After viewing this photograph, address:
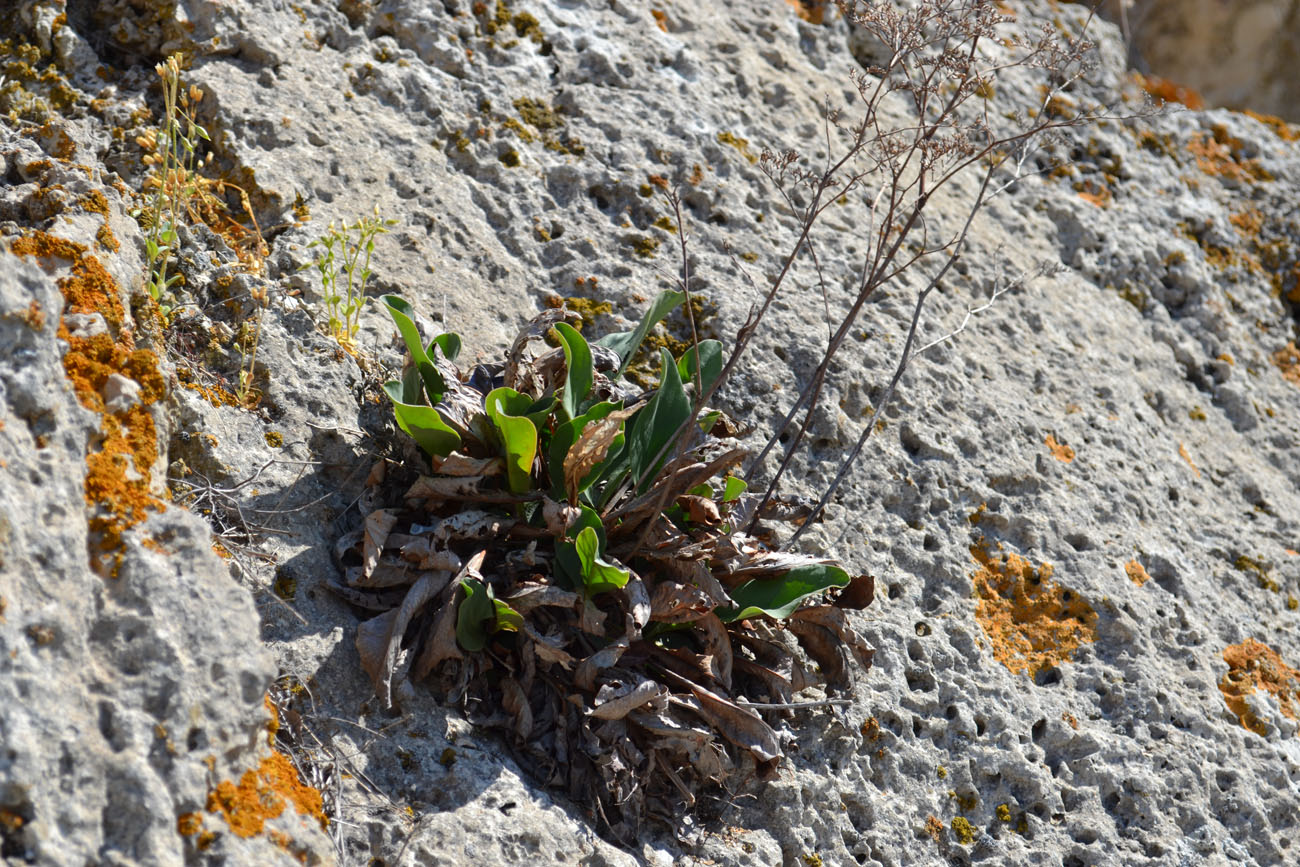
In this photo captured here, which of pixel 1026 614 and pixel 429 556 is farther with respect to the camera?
pixel 1026 614

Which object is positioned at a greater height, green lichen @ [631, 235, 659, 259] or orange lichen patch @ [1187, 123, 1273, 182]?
orange lichen patch @ [1187, 123, 1273, 182]

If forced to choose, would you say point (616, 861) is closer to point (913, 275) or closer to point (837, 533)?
point (837, 533)

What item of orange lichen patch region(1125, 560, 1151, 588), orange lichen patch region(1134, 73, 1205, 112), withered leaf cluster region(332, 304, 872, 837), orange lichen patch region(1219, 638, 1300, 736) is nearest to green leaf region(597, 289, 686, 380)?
withered leaf cluster region(332, 304, 872, 837)

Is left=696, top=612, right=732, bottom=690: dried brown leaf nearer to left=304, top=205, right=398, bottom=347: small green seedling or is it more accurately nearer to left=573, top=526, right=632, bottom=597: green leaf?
left=573, top=526, right=632, bottom=597: green leaf

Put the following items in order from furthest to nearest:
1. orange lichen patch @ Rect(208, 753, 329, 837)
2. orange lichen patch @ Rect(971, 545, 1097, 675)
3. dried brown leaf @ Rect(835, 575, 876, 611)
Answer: orange lichen patch @ Rect(971, 545, 1097, 675) → dried brown leaf @ Rect(835, 575, 876, 611) → orange lichen patch @ Rect(208, 753, 329, 837)

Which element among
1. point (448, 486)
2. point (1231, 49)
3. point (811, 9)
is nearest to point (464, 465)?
point (448, 486)

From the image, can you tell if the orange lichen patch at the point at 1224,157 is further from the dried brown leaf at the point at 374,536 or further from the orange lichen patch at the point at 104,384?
the orange lichen patch at the point at 104,384

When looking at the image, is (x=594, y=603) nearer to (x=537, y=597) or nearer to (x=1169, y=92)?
(x=537, y=597)
